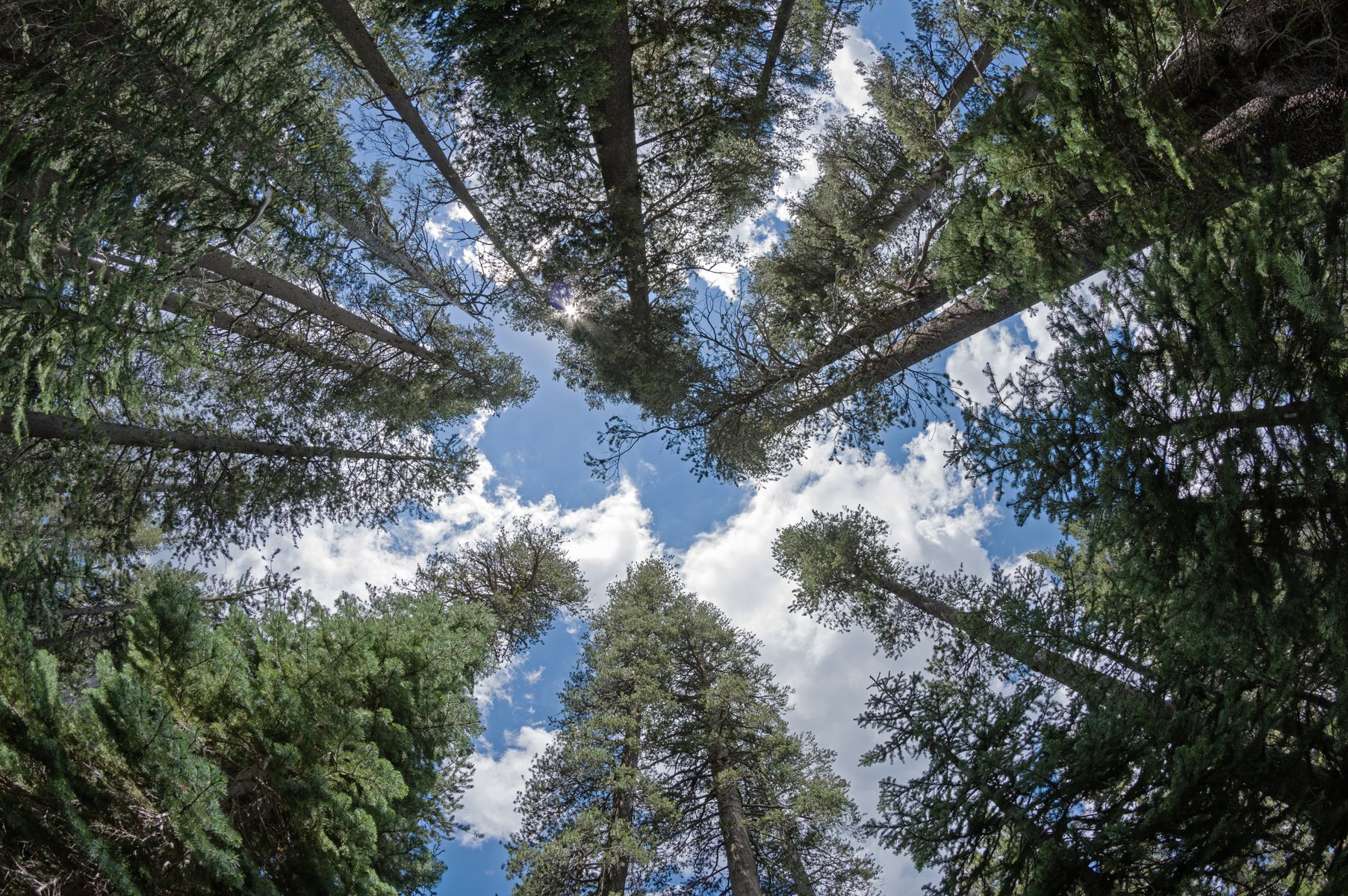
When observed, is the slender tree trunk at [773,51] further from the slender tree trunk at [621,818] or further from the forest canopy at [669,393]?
the slender tree trunk at [621,818]

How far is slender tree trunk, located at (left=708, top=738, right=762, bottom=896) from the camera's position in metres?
10.2

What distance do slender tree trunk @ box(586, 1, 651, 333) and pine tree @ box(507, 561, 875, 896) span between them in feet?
26.5

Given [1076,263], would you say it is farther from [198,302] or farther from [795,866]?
[198,302]

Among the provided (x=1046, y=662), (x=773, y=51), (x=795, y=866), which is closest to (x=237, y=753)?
(x=795, y=866)

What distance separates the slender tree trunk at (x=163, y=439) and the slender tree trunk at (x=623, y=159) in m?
6.22

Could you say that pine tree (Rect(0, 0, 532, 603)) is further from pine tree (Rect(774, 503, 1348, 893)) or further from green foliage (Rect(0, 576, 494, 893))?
pine tree (Rect(774, 503, 1348, 893))

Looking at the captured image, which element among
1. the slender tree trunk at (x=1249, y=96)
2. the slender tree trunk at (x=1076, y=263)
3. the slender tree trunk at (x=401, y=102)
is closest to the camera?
the slender tree trunk at (x=1249, y=96)

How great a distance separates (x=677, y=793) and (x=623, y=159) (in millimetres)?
11886

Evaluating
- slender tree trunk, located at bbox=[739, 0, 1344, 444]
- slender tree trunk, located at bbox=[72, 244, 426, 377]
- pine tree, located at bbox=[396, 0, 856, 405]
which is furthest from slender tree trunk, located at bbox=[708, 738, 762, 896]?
slender tree trunk, located at bbox=[72, 244, 426, 377]

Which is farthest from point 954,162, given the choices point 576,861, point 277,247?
point 576,861

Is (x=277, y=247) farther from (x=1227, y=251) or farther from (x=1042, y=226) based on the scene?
(x=1227, y=251)

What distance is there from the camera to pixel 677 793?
41.8 feet

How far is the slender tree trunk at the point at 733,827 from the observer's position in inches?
401

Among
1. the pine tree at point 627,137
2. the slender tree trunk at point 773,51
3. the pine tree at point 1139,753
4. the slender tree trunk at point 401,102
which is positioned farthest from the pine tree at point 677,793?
the slender tree trunk at point 773,51
